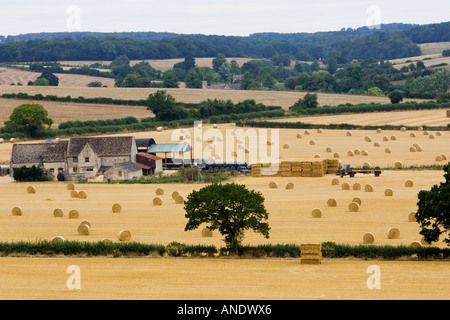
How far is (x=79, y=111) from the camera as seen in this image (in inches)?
4099

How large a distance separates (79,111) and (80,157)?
38496 millimetres

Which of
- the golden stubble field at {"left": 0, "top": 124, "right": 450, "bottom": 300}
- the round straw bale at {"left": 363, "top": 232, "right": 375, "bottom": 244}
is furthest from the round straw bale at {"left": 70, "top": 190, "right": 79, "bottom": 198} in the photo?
the round straw bale at {"left": 363, "top": 232, "right": 375, "bottom": 244}

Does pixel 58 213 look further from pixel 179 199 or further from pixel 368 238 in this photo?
pixel 368 238

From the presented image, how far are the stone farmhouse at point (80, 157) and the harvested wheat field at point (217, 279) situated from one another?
3369 centimetres

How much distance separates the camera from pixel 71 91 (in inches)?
4906

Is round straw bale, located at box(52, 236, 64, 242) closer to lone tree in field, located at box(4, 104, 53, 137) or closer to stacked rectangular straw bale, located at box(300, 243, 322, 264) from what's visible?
stacked rectangular straw bale, located at box(300, 243, 322, 264)

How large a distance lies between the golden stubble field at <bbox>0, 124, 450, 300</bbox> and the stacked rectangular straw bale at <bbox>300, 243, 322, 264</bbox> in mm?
472

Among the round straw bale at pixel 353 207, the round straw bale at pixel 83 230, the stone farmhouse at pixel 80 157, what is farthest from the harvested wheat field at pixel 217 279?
the stone farmhouse at pixel 80 157

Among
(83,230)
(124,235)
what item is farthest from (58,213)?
(124,235)

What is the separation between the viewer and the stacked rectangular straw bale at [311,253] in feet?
101

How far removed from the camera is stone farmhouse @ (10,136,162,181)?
65.8 meters

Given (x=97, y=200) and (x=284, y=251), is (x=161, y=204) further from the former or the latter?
(x=284, y=251)
